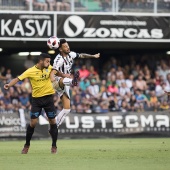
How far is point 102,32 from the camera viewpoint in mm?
27406

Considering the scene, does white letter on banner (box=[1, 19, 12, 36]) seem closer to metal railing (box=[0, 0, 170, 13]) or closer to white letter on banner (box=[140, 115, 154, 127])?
metal railing (box=[0, 0, 170, 13])

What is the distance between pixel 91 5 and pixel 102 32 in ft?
3.82

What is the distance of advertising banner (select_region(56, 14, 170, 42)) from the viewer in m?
27.0

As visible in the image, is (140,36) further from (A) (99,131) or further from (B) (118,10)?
(A) (99,131)

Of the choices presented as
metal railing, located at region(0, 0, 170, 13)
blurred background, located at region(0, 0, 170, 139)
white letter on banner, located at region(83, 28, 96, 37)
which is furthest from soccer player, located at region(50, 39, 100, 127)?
white letter on banner, located at region(83, 28, 96, 37)

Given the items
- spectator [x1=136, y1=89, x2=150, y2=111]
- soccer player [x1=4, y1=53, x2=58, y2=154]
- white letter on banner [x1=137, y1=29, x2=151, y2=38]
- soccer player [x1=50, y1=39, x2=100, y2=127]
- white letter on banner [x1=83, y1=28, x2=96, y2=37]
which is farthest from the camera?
white letter on banner [x1=137, y1=29, x2=151, y2=38]

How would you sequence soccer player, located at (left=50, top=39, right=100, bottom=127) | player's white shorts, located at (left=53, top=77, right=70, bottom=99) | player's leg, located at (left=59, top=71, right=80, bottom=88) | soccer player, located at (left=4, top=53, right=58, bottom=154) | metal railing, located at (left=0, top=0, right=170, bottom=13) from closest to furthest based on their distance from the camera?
soccer player, located at (left=4, top=53, right=58, bottom=154) < player's leg, located at (left=59, top=71, right=80, bottom=88) < soccer player, located at (left=50, top=39, right=100, bottom=127) < player's white shorts, located at (left=53, top=77, right=70, bottom=99) < metal railing, located at (left=0, top=0, right=170, bottom=13)

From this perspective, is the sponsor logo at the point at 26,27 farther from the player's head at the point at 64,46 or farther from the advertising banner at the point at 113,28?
the player's head at the point at 64,46

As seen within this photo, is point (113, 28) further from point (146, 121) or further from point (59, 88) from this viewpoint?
point (59, 88)

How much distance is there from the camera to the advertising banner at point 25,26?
2656 centimetres

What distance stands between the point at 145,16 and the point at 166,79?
2799 millimetres

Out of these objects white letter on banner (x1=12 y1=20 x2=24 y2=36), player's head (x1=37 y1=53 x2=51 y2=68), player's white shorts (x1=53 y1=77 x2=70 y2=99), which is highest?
white letter on banner (x1=12 y1=20 x2=24 y2=36)

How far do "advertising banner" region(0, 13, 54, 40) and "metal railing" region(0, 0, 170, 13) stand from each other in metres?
0.31

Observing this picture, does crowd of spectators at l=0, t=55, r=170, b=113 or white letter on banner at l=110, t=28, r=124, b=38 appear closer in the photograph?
crowd of spectators at l=0, t=55, r=170, b=113
